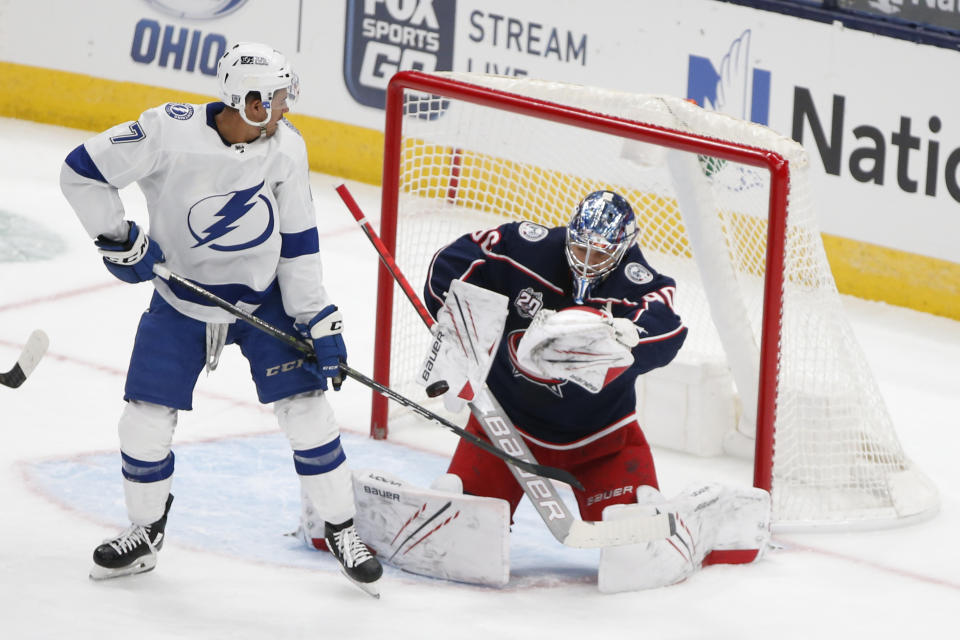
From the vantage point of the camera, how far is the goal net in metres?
4.14

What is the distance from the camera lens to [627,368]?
3.62 metres

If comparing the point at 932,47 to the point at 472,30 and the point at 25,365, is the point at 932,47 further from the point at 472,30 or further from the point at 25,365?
the point at 25,365

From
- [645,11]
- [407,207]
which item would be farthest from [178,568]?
[645,11]

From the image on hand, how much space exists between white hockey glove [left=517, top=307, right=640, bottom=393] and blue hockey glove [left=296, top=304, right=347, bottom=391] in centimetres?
39

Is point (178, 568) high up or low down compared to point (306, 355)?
down

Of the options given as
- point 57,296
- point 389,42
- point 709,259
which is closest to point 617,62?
point 389,42

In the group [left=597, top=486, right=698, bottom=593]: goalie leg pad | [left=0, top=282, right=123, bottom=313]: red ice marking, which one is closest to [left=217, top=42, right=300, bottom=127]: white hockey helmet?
[left=597, top=486, right=698, bottom=593]: goalie leg pad

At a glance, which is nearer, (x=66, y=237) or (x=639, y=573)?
(x=639, y=573)

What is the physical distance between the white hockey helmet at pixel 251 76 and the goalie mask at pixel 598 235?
717 millimetres

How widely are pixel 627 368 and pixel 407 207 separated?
147cm

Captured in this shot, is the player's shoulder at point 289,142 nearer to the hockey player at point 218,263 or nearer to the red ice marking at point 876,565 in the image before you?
the hockey player at point 218,263

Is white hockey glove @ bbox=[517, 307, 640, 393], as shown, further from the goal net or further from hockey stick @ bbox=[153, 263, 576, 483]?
the goal net

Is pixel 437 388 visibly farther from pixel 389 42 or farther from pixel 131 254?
pixel 389 42

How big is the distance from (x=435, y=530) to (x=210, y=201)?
3.03ft
